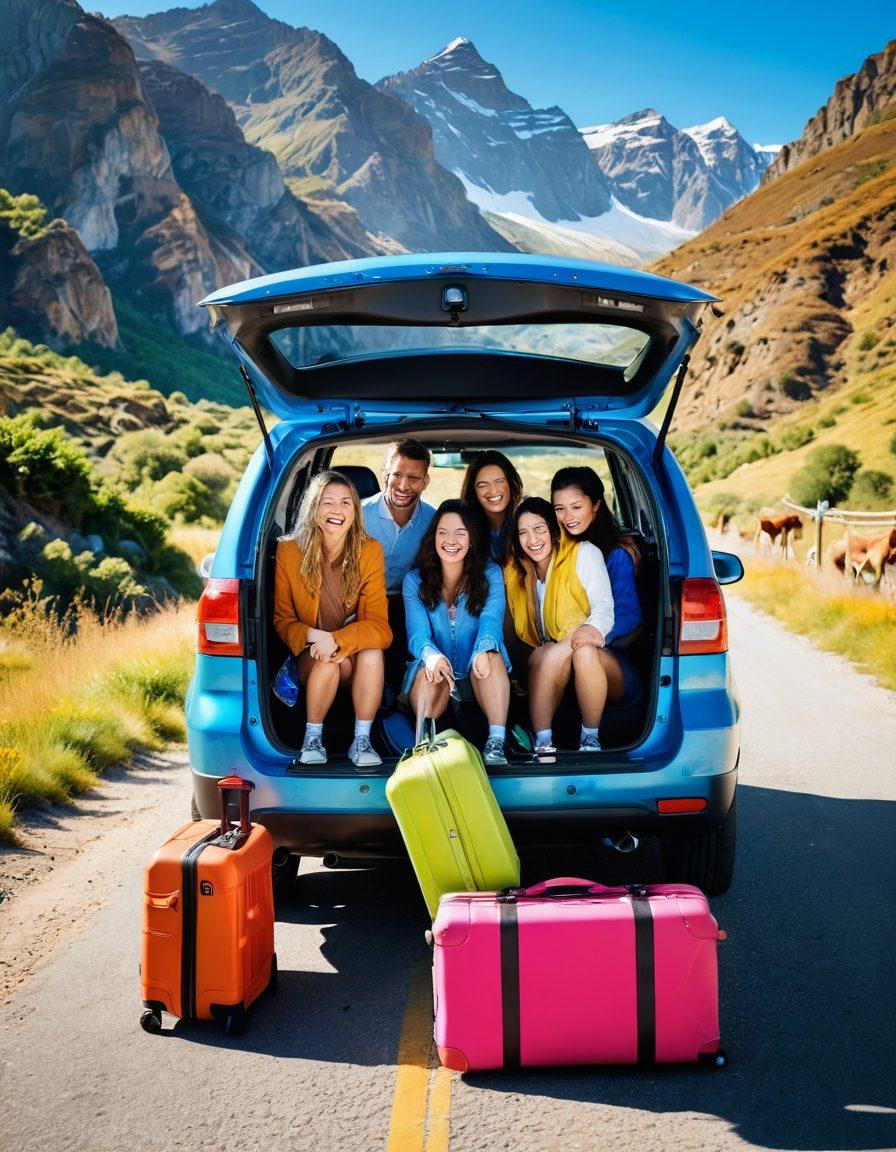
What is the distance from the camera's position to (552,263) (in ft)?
12.2

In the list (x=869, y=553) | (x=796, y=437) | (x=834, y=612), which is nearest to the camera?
(x=834, y=612)

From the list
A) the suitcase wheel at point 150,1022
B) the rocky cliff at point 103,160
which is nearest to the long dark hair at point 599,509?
the suitcase wheel at point 150,1022

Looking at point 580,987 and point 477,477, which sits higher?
point 477,477

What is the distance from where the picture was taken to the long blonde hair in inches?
167

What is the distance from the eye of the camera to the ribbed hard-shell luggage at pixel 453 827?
339 centimetres

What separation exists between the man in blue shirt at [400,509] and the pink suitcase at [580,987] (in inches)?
91.4

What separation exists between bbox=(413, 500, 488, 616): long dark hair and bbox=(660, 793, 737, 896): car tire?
1181mm

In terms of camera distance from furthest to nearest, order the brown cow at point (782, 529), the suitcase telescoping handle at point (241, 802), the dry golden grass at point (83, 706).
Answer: the brown cow at point (782, 529)
the dry golden grass at point (83, 706)
the suitcase telescoping handle at point (241, 802)

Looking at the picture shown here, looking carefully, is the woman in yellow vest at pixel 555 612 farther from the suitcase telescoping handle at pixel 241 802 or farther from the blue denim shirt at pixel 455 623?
the suitcase telescoping handle at pixel 241 802

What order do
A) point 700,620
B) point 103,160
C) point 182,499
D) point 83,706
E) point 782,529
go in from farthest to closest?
point 103,160
point 182,499
point 782,529
point 83,706
point 700,620

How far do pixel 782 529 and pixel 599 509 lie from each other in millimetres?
15746

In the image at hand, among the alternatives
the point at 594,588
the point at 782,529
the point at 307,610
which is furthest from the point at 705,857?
the point at 782,529

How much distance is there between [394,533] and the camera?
5215mm

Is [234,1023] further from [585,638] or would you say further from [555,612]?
[555,612]
